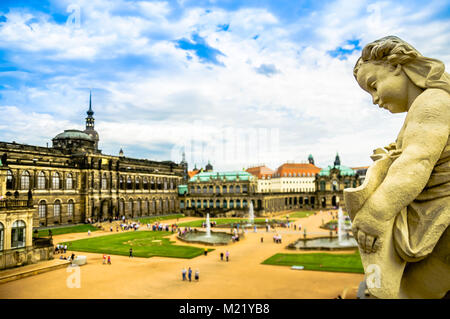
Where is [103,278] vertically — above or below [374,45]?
below

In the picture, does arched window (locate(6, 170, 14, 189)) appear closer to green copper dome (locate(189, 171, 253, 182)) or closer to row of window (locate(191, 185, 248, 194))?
row of window (locate(191, 185, 248, 194))

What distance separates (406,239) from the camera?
10.5 feet

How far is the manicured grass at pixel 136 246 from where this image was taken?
3356 cm

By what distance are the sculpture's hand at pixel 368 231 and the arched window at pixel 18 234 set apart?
3282cm

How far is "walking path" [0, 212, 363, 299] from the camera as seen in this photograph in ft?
65.4

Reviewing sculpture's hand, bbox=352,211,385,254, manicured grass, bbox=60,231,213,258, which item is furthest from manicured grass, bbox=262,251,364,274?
sculpture's hand, bbox=352,211,385,254

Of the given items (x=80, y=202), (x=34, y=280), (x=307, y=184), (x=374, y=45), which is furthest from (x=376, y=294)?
(x=307, y=184)

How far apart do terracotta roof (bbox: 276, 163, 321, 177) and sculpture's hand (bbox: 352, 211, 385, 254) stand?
4933 inches

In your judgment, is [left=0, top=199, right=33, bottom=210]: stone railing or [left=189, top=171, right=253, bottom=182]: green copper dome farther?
[left=189, top=171, right=253, bottom=182]: green copper dome

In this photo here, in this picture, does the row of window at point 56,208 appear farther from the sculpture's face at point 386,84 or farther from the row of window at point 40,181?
the sculpture's face at point 386,84

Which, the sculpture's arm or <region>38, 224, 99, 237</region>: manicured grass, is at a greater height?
the sculpture's arm

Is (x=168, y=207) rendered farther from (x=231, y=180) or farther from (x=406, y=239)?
(x=406, y=239)
